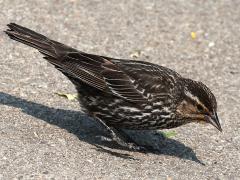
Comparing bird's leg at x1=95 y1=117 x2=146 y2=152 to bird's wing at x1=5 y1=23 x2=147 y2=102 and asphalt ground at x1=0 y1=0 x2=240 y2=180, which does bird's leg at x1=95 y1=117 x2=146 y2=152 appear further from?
bird's wing at x1=5 y1=23 x2=147 y2=102

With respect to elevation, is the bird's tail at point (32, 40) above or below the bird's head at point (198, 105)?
above

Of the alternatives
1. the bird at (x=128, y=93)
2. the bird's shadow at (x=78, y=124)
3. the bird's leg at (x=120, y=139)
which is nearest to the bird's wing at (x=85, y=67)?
the bird at (x=128, y=93)

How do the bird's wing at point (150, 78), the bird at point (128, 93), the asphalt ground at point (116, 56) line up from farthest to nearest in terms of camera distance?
the bird's wing at point (150, 78)
the bird at point (128, 93)
the asphalt ground at point (116, 56)

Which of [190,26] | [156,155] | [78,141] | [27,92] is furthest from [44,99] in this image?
[190,26]

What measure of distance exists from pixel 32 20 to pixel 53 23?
376 mm

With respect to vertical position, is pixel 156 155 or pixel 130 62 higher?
pixel 130 62

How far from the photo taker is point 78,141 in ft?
29.0

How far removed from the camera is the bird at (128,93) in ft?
28.6

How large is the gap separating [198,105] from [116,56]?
2.98 m

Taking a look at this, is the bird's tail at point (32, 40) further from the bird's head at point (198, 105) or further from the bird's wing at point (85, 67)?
the bird's head at point (198, 105)

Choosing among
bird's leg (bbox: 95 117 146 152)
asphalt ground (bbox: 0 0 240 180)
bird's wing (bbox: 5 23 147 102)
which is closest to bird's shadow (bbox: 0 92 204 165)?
asphalt ground (bbox: 0 0 240 180)

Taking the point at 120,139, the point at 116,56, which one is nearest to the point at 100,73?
the point at 120,139

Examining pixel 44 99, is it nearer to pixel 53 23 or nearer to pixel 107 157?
pixel 107 157

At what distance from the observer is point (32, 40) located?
29.3 feet
